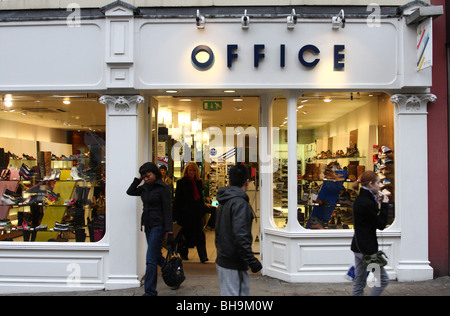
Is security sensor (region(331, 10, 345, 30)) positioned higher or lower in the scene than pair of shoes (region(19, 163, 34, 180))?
higher

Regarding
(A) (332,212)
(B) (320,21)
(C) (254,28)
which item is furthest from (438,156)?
(C) (254,28)

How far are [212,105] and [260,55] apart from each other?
1.67m

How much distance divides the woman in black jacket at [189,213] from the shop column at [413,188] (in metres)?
3.49

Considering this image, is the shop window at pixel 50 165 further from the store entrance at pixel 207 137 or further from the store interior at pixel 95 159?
the store entrance at pixel 207 137

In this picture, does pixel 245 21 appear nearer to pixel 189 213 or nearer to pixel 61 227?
pixel 189 213

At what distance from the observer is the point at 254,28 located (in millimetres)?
6332

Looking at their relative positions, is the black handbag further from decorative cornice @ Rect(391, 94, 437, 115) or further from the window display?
decorative cornice @ Rect(391, 94, 437, 115)

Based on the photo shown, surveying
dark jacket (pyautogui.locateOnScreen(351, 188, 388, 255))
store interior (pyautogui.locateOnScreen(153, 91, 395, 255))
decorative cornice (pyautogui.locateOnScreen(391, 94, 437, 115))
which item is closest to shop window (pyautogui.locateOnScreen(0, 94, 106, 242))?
store interior (pyautogui.locateOnScreen(153, 91, 395, 255))

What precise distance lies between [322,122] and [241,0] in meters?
2.46

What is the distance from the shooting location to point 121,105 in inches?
249

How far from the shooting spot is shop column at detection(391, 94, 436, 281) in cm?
633

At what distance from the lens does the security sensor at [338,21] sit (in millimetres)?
6217

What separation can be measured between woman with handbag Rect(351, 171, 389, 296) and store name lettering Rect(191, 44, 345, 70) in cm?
241

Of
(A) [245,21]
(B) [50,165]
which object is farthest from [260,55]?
(B) [50,165]
